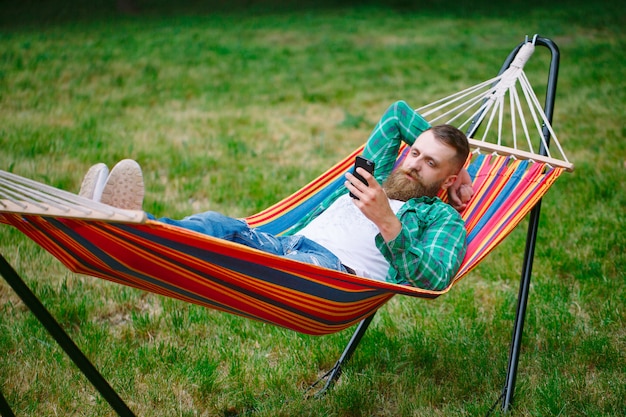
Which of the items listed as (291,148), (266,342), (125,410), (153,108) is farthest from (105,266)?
(153,108)

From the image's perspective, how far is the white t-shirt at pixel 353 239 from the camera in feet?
7.09

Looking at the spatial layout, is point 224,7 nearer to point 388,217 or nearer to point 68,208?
point 388,217

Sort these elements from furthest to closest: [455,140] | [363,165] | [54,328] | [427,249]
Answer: [455,140]
[427,249]
[363,165]
[54,328]

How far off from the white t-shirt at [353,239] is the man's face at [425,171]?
6 centimetres

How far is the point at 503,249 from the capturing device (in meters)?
3.38

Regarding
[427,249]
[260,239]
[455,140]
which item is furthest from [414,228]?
[260,239]

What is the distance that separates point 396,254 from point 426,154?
1.63 ft

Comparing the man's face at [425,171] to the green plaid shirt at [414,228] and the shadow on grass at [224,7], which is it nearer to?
the green plaid shirt at [414,228]

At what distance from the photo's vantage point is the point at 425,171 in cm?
228

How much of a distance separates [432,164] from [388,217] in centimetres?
50

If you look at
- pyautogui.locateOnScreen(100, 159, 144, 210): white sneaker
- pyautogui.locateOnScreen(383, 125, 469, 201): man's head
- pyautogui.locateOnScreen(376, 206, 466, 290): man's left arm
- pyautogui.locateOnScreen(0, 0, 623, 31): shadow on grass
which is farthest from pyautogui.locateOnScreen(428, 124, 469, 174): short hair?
pyautogui.locateOnScreen(0, 0, 623, 31): shadow on grass

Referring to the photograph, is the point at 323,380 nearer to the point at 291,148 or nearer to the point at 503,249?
the point at 503,249

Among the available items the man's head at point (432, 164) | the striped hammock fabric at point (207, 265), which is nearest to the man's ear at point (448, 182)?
the man's head at point (432, 164)

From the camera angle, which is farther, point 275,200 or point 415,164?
point 275,200
